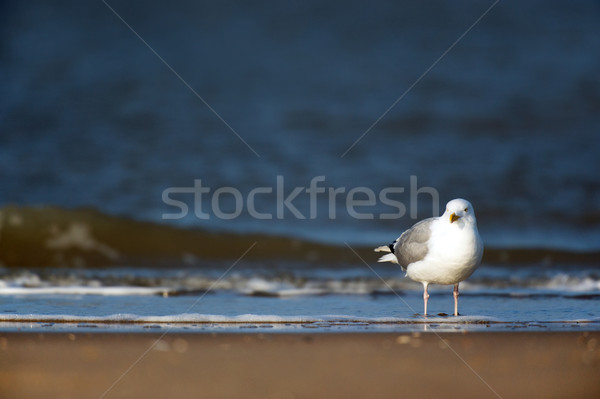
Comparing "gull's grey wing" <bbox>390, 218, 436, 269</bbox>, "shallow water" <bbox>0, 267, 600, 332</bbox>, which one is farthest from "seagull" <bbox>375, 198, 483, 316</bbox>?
"shallow water" <bbox>0, 267, 600, 332</bbox>

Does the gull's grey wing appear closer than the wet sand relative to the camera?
No

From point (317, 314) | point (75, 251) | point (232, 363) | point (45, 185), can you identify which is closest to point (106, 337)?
point (232, 363)

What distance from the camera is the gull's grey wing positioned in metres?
5.35

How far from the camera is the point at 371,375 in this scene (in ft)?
11.1

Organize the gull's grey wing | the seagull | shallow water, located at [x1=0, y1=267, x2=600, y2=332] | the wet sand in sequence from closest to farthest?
the wet sand
shallow water, located at [x1=0, y1=267, x2=600, y2=332]
the seagull
the gull's grey wing

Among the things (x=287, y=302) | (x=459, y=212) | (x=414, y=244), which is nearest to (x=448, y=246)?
(x=459, y=212)

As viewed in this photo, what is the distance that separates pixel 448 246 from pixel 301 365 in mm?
1892

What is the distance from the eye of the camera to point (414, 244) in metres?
5.45

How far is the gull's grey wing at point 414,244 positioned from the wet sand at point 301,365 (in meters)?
1.09

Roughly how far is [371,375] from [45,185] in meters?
8.64

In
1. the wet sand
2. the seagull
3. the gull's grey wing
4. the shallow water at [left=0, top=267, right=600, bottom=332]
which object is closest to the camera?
the wet sand

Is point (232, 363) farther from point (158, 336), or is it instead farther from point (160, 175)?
point (160, 175)

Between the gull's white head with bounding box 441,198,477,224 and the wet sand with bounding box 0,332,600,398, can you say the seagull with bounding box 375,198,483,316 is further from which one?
the wet sand with bounding box 0,332,600,398

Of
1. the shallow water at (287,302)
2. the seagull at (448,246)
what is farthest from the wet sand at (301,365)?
the seagull at (448,246)
